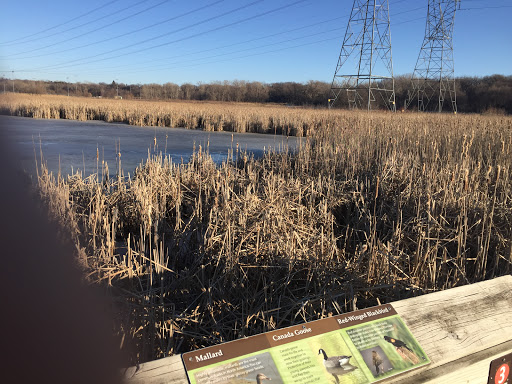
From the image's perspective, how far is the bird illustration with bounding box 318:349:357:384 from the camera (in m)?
1.14

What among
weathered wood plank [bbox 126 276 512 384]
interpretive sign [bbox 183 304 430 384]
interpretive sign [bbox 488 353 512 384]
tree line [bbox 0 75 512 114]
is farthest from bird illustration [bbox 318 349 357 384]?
tree line [bbox 0 75 512 114]

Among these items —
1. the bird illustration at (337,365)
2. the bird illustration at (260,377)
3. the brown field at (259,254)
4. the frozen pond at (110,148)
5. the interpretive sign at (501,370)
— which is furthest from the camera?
the frozen pond at (110,148)

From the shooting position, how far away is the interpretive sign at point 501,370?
1.49 m

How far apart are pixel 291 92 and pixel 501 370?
57.3 m

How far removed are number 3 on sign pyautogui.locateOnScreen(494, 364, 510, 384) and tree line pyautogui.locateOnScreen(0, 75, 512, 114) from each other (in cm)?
Answer: 2916

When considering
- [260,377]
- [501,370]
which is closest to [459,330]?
[501,370]

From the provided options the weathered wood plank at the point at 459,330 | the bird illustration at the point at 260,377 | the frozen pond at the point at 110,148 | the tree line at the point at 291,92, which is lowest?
the weathered wood plank at the point at 459,330

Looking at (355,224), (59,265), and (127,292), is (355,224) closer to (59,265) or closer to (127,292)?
(127,292)

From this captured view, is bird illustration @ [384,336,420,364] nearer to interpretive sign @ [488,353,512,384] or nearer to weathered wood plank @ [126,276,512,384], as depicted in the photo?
weathered wood plank @ [126,276,512,384]

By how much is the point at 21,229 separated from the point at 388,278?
2.37 meters

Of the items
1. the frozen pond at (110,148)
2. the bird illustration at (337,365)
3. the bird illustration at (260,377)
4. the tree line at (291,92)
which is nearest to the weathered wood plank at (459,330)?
the bird illustration at (337,365)

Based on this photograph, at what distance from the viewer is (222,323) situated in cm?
220

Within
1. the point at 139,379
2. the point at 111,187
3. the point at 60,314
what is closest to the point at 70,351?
the point at 60,314

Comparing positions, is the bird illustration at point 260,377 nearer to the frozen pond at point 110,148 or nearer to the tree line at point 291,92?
the frozen pond at point 110,148
